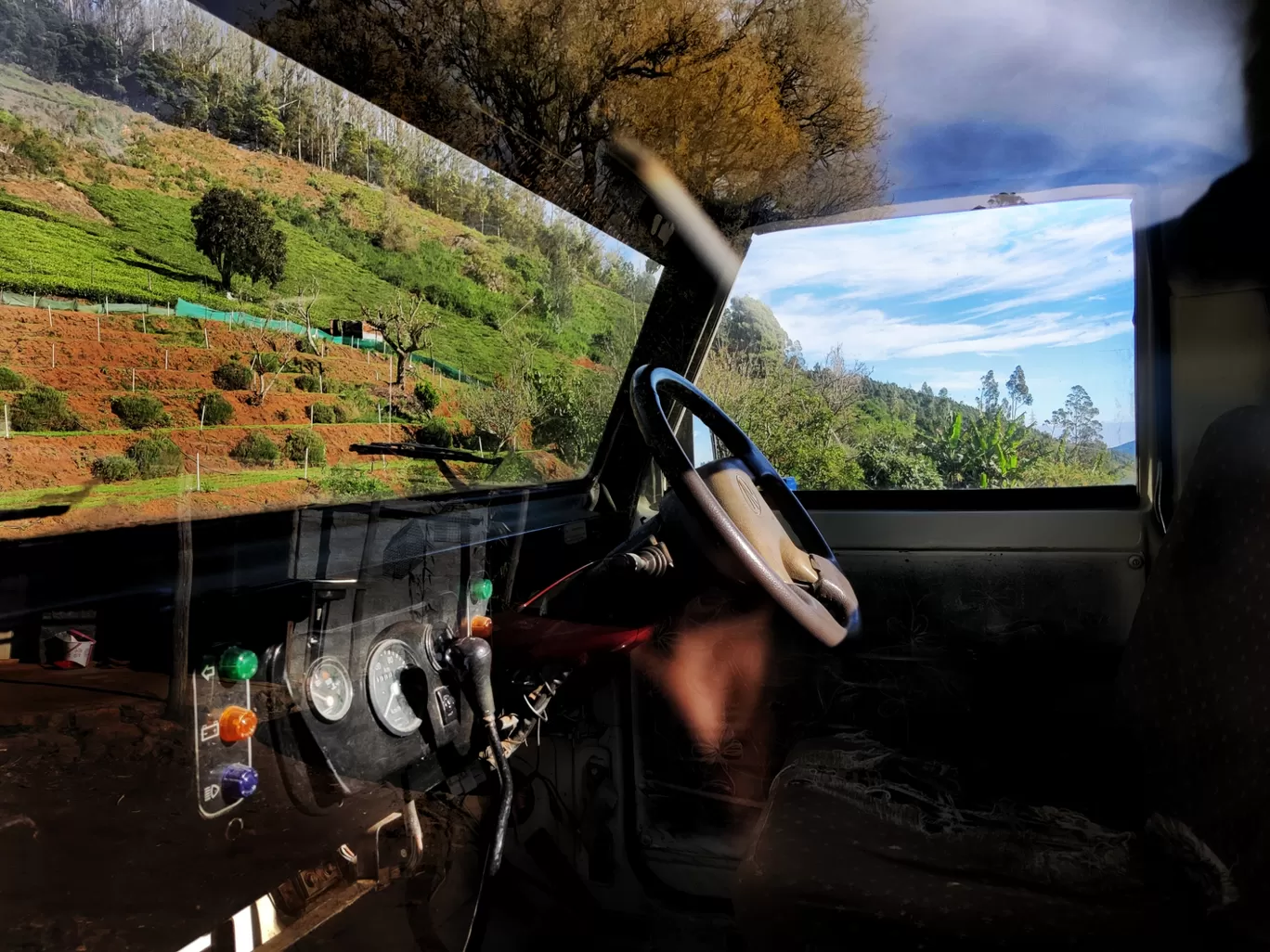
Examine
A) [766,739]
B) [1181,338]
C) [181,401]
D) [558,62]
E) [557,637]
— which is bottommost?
[766,739]

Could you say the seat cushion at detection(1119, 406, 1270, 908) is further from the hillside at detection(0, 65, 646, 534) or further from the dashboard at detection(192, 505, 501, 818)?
the hillside at detection(0, 65, 646, 534)

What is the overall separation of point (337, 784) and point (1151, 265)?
2.02 m

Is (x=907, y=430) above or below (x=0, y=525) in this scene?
above

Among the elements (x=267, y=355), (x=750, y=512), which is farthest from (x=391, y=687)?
(x=267, y=355)

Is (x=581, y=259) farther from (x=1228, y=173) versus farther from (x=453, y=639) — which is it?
(x=1228, y=173)

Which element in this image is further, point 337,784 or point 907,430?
point 907,430

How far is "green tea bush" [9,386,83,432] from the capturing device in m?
1.77

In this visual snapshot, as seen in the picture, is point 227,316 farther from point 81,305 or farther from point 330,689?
point 330,689

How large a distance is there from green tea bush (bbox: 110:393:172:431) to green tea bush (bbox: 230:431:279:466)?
171 millimetres

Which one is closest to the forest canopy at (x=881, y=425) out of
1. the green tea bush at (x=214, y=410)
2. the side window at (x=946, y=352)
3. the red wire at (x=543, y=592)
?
the side window at (x=946, y=352)

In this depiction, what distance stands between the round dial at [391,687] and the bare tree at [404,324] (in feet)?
2.73

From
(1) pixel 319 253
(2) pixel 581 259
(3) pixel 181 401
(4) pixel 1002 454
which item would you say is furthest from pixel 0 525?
(4) pixel 1002 454

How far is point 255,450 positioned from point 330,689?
3.07 feet

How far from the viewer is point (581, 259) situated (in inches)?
82.7
